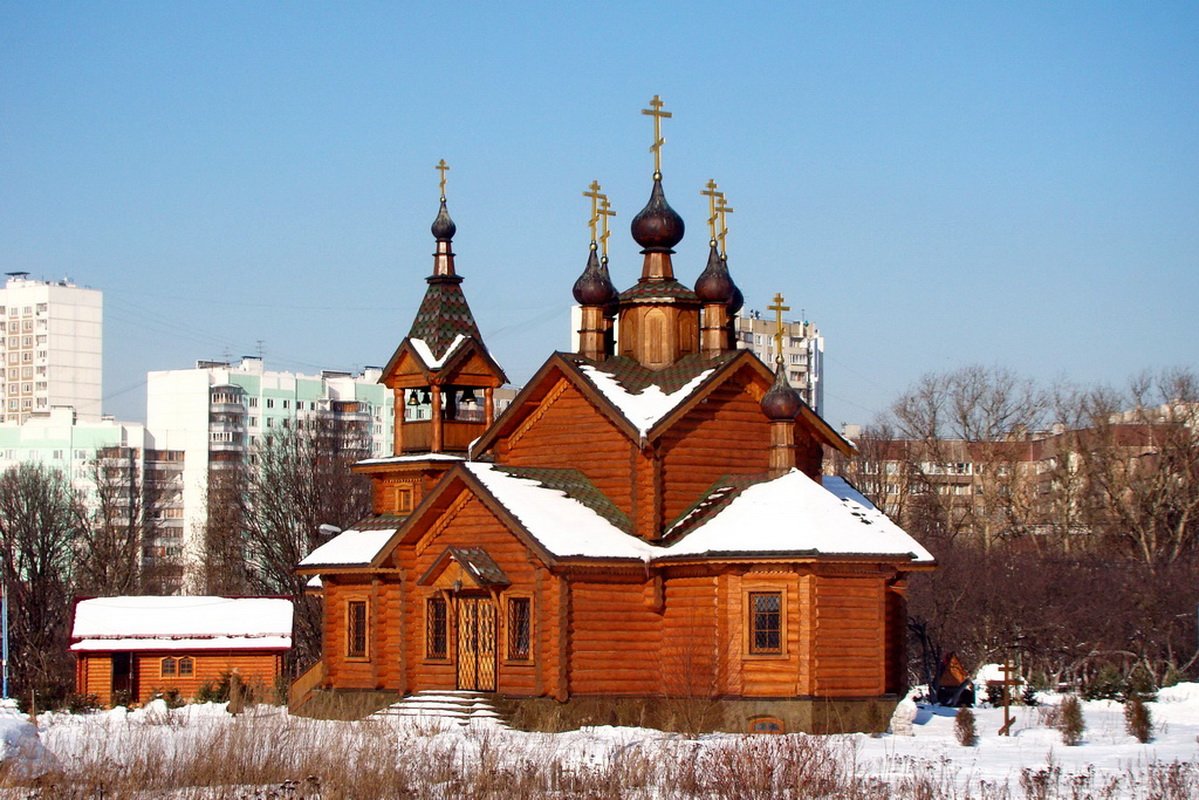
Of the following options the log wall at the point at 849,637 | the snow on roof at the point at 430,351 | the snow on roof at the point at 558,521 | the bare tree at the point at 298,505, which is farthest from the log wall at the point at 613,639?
the bare tree at the point at 298,505

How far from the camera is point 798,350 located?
126562 mm

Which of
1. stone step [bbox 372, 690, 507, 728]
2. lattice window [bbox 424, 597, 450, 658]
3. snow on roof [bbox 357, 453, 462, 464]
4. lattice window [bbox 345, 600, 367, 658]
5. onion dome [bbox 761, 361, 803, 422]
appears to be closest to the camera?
stone step [bbox 372, 690, 507, 728]

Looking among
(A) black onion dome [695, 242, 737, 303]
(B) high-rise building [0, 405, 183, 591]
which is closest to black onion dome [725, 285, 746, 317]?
(A) black onion dome [695, 242, 737, 303]

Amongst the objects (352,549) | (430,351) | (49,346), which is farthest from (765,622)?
(49,346)

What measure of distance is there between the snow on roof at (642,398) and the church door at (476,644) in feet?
11.9

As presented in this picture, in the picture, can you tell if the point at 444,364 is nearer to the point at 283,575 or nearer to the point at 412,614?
the point at 412,614

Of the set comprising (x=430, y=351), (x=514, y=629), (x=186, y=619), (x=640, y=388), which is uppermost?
(x=430, y=351)

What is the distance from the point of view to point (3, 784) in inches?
645

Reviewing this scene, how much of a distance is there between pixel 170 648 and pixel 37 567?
1946cm

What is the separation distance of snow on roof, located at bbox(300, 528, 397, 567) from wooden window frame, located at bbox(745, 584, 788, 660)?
814 cm

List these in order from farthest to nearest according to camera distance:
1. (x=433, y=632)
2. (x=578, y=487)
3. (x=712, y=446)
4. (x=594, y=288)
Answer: (x=594, y=288), (x=433, y=632), (x=712, y=446), (x=578, y=487)

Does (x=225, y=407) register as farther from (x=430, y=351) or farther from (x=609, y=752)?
(x=609, y=752)

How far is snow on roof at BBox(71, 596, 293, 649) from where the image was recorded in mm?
43438

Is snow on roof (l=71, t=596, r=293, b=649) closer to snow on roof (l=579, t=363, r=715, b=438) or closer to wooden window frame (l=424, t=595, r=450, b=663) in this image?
wooden window frame (l=424, t=595, r=450, b=663)
